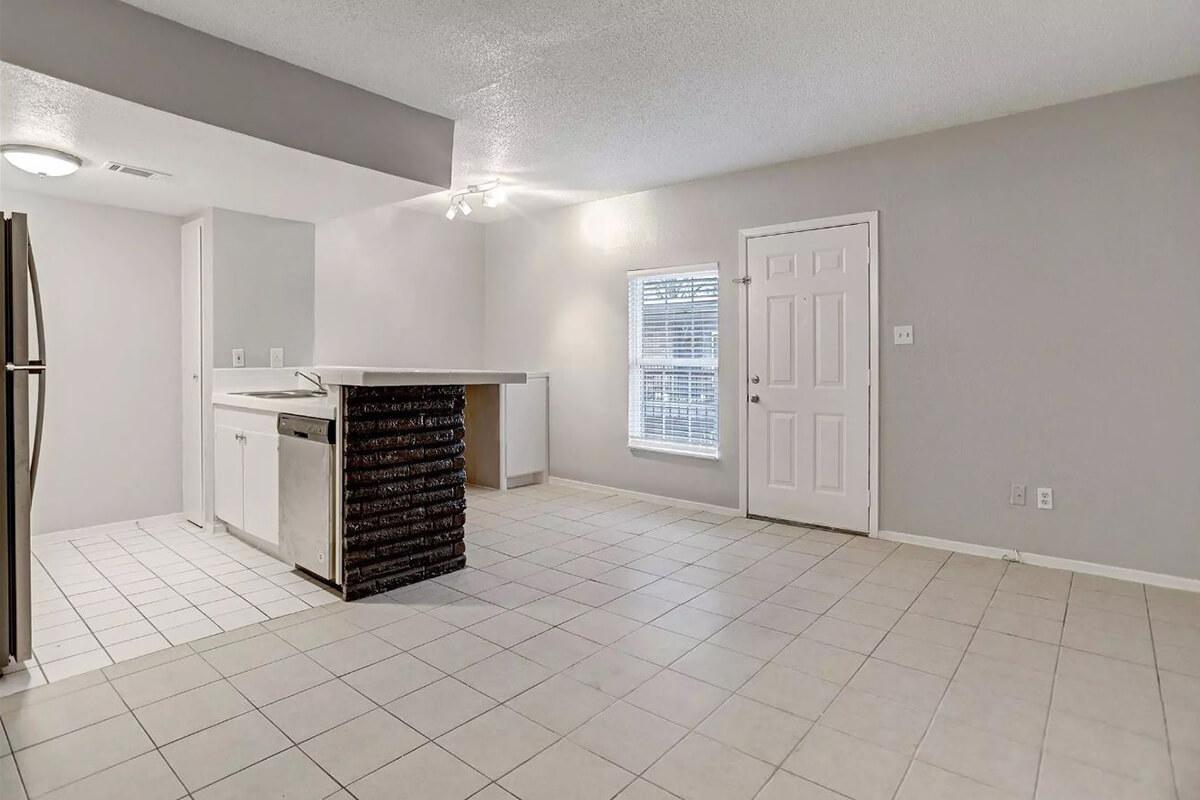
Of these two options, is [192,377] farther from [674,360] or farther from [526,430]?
[674,360]

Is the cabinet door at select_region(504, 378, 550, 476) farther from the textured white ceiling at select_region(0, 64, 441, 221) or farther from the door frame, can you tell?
the textured white ceiling at select_region(0, 64, 441, 221)

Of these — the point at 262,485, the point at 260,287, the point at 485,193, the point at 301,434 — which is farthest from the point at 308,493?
the point at 485,193

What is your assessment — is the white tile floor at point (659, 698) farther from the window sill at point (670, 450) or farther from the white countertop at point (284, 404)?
the window sill at point (670, 450)

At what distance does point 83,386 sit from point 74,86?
2446 millimetres

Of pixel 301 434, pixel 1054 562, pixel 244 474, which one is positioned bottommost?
pixel 1054 562

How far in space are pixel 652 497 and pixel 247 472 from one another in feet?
9.41

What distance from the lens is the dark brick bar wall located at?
310 centimetres

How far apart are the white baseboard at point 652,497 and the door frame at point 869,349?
0.12 m

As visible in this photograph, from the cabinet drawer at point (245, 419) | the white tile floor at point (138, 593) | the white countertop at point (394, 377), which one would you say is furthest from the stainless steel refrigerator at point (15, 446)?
the cabinet drawer at point (245, 419)

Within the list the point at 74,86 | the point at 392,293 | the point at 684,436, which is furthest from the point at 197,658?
the point at 392,293

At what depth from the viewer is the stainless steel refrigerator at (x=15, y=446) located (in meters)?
2.30

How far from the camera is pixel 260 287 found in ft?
14.8

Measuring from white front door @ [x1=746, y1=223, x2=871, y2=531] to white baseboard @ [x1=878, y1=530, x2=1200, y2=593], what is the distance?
1.04 feet

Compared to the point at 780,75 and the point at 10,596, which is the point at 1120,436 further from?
the point at 10,596
